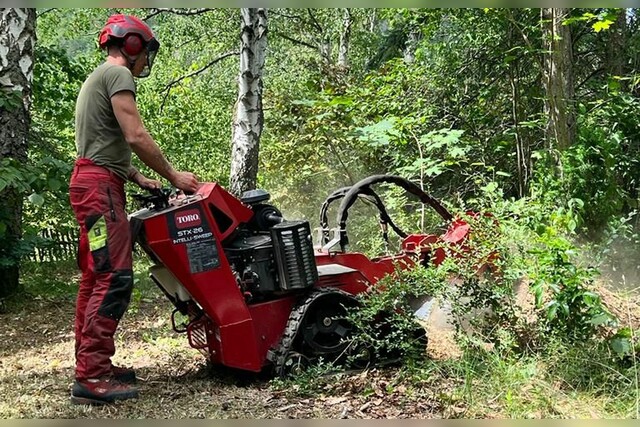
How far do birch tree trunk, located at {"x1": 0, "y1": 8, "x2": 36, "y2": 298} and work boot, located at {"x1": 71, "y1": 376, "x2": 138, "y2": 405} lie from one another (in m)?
2.92

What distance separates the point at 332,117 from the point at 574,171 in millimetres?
4513

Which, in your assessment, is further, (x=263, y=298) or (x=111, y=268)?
(x=263, y=298)

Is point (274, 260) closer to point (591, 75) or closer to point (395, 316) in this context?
point (395, 316)

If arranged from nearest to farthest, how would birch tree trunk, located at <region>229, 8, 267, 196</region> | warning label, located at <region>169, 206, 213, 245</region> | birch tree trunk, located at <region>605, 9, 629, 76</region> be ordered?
warning label, located at <region>169, 206, 213, 245</region> → birch tree trunk, located at <region>229, 8, 267, 196</region> → birch tree trunk, located at <region>605, 9, 629, 76</region>

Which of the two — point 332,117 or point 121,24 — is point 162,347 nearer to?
point 121,24

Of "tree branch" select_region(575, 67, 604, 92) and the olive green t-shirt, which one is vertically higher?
"tree branch" select_region(575, 67, 604, 92)

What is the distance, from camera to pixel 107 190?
160 inches

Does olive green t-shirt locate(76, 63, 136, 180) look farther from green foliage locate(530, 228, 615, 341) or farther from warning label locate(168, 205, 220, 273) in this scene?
green foliage locate(530, 228, 615, 341)

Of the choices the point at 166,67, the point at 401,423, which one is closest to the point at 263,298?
the point at 401,423

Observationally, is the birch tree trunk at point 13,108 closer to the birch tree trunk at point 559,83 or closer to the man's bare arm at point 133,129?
the man's bare arm at point 133,129

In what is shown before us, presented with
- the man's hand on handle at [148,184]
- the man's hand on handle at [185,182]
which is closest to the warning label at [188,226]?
the man's hand on handle at [185,182]

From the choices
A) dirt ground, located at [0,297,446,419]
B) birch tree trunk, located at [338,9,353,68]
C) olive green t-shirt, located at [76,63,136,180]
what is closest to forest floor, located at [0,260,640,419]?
dirt ground, located at [0,297,446,419]

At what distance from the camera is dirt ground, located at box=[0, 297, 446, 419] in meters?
3.77

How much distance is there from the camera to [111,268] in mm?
4020
